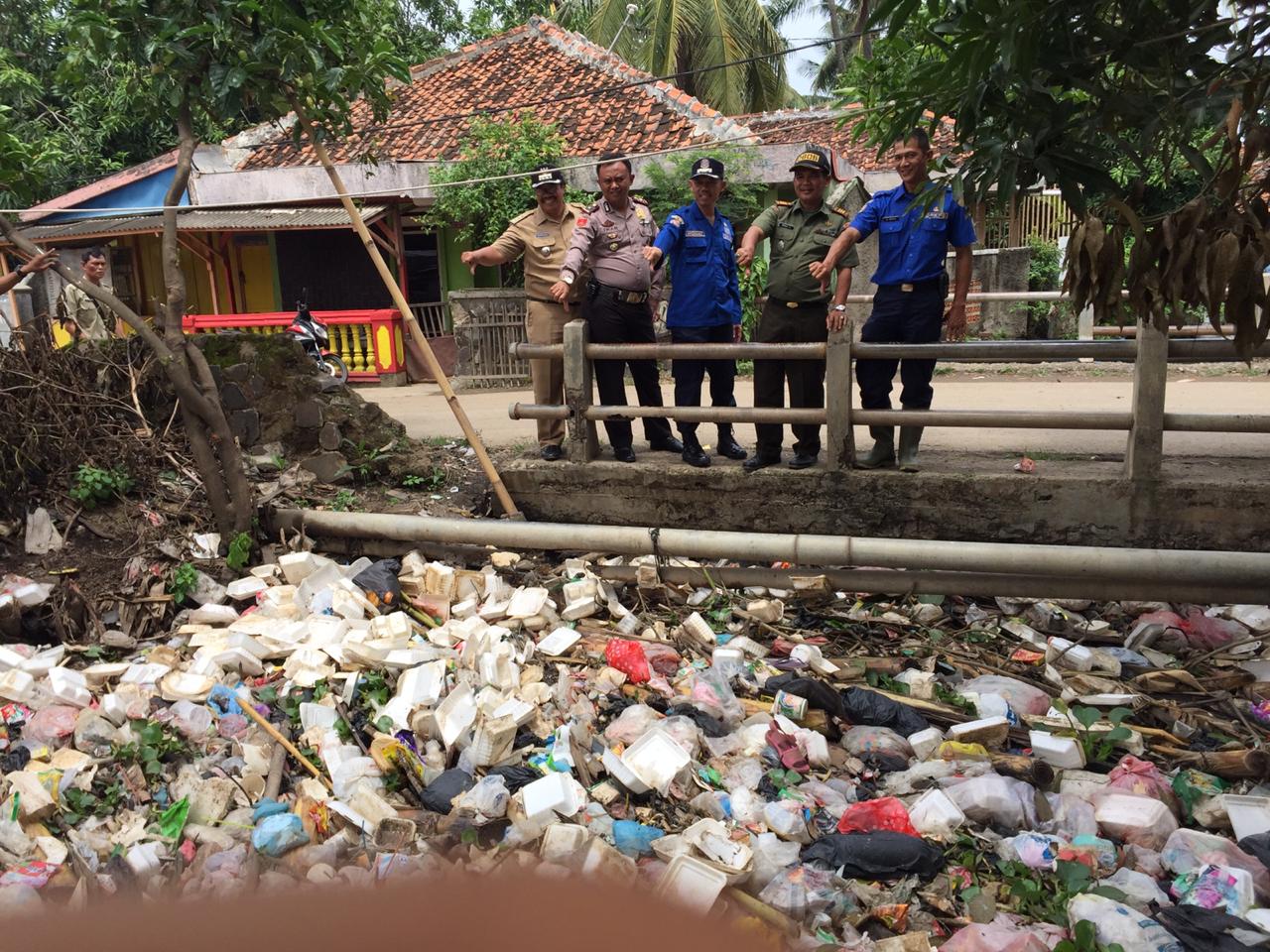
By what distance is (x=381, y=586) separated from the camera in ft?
18.2

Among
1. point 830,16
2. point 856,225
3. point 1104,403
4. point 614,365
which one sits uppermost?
point 830,16

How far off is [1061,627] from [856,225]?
2367 millimetres

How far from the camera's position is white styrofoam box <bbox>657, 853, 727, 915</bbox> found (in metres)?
3.35

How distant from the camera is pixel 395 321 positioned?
1350 cm

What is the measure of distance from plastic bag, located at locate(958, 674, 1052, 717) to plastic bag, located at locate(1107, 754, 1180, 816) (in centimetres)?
49

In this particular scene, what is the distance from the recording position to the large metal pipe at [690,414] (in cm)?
563

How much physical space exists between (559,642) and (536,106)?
11503 mm

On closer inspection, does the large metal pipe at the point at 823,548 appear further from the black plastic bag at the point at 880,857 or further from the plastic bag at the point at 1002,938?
the plastic bag at the point at 1002,938

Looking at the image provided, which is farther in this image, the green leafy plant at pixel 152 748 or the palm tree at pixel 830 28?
the palm tree at pixel 830 28

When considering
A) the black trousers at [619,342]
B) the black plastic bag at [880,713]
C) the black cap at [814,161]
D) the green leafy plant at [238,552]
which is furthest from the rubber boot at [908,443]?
the green leafy plant at [238,552]

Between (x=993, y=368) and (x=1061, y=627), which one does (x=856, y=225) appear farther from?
(x=993, y=368)

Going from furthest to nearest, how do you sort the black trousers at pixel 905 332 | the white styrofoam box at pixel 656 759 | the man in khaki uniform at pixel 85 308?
the man in khaki uniform at pixel 85 308, the black trousers at pixel 905 332, the white styrofoam box at pixel 656 759

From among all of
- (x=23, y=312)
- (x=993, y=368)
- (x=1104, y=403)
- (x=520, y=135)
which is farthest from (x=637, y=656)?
(x=23, y=312)

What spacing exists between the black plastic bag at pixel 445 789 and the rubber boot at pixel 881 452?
287 centimetres
